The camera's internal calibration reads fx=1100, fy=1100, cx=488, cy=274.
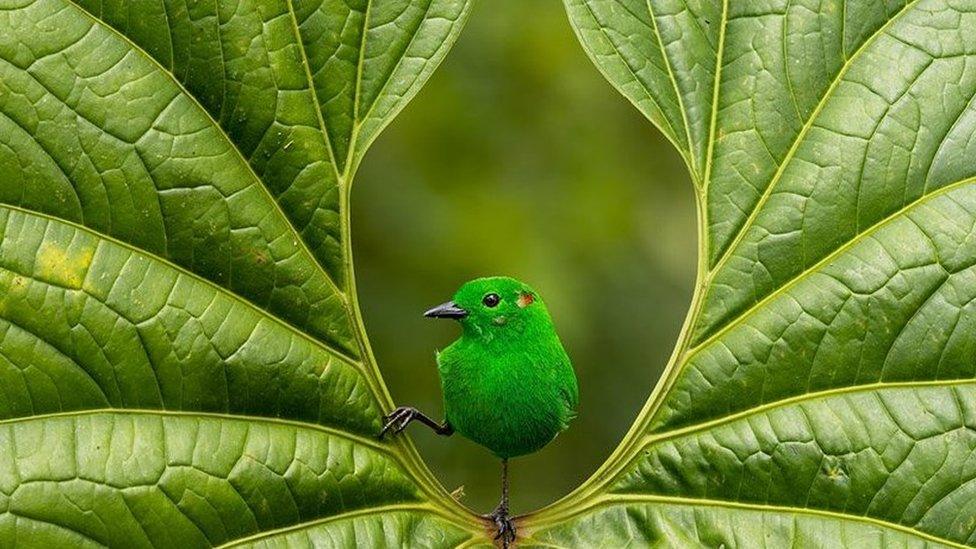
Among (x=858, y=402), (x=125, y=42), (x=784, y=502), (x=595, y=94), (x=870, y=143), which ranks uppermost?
(x=595, y=94)

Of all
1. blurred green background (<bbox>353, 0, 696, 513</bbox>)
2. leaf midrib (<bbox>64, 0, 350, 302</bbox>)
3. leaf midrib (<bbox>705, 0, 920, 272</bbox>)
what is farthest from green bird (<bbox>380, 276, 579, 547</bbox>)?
blurred green background (<bbox>353, 0, 696, 513</bbox>)

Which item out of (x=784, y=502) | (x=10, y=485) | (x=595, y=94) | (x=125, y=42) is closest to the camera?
(x=10, y=485)

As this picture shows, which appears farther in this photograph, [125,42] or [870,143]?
[870,143]

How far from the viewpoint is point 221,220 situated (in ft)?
7.04

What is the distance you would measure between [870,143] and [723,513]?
85 cm

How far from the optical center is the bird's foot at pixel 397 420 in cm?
223

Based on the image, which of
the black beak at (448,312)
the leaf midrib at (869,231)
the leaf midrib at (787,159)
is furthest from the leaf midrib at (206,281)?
the leaf midrib at (869,231)

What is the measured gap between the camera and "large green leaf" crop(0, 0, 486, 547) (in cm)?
200

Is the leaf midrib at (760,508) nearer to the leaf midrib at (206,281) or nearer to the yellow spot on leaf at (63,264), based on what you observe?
the leaf midrib at (206,281)

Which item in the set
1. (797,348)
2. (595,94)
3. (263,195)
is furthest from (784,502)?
(595,94)

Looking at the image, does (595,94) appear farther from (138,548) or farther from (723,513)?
(138,548)

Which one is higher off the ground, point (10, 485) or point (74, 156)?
point (74, 156)

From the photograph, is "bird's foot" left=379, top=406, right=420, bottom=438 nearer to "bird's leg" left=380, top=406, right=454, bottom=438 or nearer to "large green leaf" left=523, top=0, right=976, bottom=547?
"bird's leg" left=380, top=406, right=454, bottom=438

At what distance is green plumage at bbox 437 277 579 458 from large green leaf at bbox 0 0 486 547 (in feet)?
0.54
